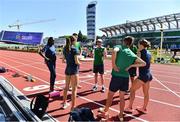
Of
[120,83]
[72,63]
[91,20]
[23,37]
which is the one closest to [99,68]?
[72,63]

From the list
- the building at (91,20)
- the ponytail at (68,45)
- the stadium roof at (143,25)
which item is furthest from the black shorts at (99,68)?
the building at (91,20)

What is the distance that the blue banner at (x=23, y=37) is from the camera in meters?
93.9

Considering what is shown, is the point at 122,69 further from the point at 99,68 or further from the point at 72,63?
the point at 99,68

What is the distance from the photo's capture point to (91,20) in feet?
474

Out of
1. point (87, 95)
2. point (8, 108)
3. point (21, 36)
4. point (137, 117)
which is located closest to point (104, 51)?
point (87, 95)

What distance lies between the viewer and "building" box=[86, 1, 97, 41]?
144 meters

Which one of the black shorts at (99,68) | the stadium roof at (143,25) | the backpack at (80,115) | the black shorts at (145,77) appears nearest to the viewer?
the backpack at (80,115)

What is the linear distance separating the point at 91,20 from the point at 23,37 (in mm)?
52117

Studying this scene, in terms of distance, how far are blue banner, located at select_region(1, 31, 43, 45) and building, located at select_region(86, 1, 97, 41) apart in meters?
46.7

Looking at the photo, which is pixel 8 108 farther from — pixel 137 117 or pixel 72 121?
pixel 137 117

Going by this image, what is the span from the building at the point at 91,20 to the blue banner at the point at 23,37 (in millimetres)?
46730

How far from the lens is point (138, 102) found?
8.62m

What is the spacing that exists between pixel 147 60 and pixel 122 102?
1.24 m

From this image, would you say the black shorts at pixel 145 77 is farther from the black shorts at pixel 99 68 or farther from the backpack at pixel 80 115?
the black shorts at pixel 99 68
